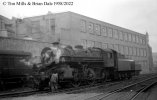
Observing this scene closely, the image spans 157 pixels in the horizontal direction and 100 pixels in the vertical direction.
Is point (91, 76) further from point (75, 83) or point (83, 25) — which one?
point (83, 25)

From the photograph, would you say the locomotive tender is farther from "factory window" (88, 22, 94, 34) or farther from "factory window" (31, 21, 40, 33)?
"factory window" (88, 22, 94, 34)

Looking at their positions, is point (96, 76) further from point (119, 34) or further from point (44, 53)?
point (119, 34)

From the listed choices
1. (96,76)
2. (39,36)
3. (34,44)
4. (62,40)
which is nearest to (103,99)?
(96,76)

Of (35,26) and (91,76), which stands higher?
(35,26)

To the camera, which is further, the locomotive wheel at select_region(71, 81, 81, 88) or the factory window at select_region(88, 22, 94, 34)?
the factory window at select_region(88, 22, 94, 34)

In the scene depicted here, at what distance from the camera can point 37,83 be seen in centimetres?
1555

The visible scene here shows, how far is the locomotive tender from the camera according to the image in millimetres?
15898

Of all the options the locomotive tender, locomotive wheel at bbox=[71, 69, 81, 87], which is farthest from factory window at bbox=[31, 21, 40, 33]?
locomotive wheel at bbox=[71, 69, 81, 87]

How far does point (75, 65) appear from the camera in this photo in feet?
58.8

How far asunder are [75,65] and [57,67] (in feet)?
6.77

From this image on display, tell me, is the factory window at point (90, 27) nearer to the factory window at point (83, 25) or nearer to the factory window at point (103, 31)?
the factory window at point (83, 25)

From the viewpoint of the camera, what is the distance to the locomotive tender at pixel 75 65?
52.2 feet

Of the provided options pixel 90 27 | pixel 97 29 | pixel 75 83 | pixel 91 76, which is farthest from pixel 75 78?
pixel 97 29

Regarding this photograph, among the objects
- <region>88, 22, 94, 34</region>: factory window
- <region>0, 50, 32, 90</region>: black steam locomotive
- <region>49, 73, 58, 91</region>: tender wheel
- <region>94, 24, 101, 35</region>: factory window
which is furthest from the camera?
<region>94, 24, 101, 35</region>: factory window
